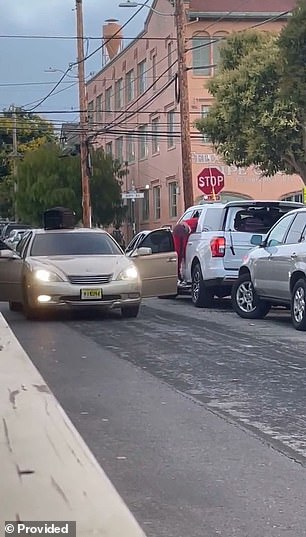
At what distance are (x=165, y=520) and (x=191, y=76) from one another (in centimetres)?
4089

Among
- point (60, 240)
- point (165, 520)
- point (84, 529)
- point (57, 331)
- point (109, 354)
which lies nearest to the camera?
point (84, 529)

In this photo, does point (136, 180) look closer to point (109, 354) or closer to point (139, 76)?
point (139, 76)

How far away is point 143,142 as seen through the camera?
53312 millimetres

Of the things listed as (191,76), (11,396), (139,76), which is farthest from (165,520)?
(139,76)

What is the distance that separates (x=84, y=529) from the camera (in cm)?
408

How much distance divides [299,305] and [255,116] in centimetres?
1654

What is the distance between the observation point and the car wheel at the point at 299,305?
1413 cm

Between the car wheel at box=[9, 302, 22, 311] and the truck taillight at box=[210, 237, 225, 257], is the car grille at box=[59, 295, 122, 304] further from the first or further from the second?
the truck taillight at box=[210, 237, 225, 257]

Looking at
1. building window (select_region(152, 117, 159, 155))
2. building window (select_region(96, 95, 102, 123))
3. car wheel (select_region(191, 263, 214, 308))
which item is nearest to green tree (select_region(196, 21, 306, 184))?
car wheel (select_region(191, 263, 214, 308))

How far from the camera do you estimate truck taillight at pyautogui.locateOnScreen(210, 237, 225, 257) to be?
1808cm

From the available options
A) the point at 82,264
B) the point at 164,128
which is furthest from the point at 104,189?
the point at 82,264

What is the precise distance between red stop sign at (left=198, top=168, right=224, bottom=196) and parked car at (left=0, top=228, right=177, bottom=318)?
8.85 metres

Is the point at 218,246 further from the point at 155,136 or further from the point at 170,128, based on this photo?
the point at 155,136

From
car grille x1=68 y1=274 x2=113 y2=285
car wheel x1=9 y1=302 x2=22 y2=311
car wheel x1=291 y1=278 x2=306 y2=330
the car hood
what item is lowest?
car wheel x1=9 y1=302 x2=22 y2=311
